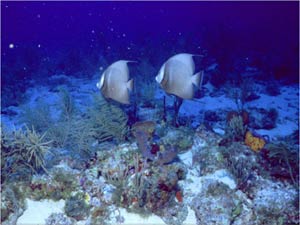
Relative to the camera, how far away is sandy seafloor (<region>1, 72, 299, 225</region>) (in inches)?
180

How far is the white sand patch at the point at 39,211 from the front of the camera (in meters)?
4.52

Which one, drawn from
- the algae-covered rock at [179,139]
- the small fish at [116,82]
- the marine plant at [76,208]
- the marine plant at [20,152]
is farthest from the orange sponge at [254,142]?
the marine plant at [20,152]

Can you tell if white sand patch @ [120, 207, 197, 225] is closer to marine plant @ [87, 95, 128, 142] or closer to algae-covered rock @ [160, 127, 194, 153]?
algae-covered rock @ [160, 127, 194, 153]

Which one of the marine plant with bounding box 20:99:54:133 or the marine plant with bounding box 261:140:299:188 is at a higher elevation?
the marine plant with bounding box 20:99:54:133

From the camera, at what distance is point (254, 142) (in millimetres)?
6184

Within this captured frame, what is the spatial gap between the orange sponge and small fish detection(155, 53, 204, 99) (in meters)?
2.75

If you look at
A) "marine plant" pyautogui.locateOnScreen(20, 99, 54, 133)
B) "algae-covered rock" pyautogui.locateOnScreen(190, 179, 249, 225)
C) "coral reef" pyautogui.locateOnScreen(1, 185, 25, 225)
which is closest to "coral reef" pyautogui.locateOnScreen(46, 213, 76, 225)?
"coral reef" pyautogui.locateOnScreen(1, 185, 25, 225)

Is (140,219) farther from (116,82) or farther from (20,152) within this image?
(20,152)

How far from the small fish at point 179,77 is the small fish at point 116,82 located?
0.65 meters

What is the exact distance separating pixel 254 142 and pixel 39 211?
451 centimetres

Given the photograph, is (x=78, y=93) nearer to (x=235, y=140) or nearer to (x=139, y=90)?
(x=139, y=90)

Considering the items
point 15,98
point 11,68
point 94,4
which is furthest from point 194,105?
point 94,4

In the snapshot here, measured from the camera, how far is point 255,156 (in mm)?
5891

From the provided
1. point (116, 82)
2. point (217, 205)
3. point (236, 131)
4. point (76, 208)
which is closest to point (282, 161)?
point (236, 131)
